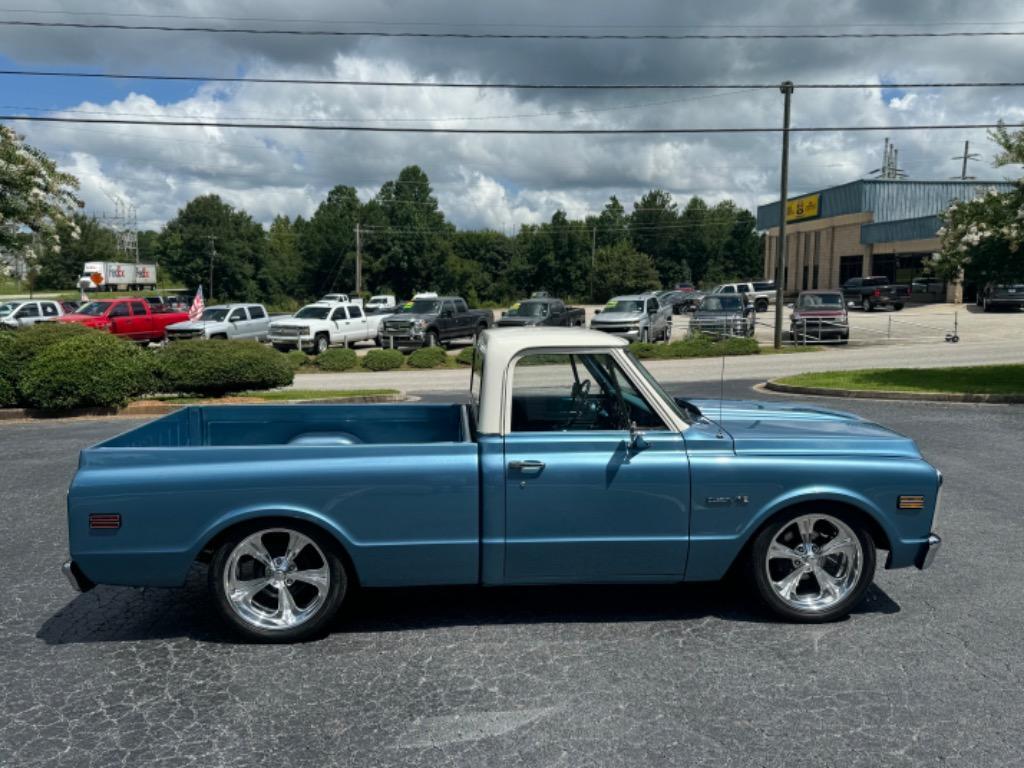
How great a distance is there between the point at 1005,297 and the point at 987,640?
43245 millimetres

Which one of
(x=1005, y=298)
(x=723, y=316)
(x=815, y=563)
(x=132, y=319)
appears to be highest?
(x=1005, y=298)

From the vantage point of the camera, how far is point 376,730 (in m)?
3.64

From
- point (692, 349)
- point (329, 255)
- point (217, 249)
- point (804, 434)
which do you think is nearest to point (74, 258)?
point (217, 249)

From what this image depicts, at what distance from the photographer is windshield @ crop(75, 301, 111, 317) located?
112 ft

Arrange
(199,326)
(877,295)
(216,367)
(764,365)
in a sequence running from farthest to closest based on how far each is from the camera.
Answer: (877,295), (199,326), (764,365), (216,367)

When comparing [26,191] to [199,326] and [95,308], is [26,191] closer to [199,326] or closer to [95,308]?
[199,326]

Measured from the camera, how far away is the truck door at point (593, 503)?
14.8ft

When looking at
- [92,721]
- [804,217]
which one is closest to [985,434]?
[92,721]

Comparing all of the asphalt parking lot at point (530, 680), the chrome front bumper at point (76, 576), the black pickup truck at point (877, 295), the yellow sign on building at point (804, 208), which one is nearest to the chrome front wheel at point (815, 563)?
the asphalt parking lot at point (530, 680)

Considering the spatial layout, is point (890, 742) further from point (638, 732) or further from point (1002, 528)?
point (1002, 528)

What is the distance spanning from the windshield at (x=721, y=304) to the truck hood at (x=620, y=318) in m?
2.98

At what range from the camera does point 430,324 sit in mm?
30312

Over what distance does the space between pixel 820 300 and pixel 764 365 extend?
8.86 metres

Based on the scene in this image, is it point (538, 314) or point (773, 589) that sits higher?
point (538, 314)
